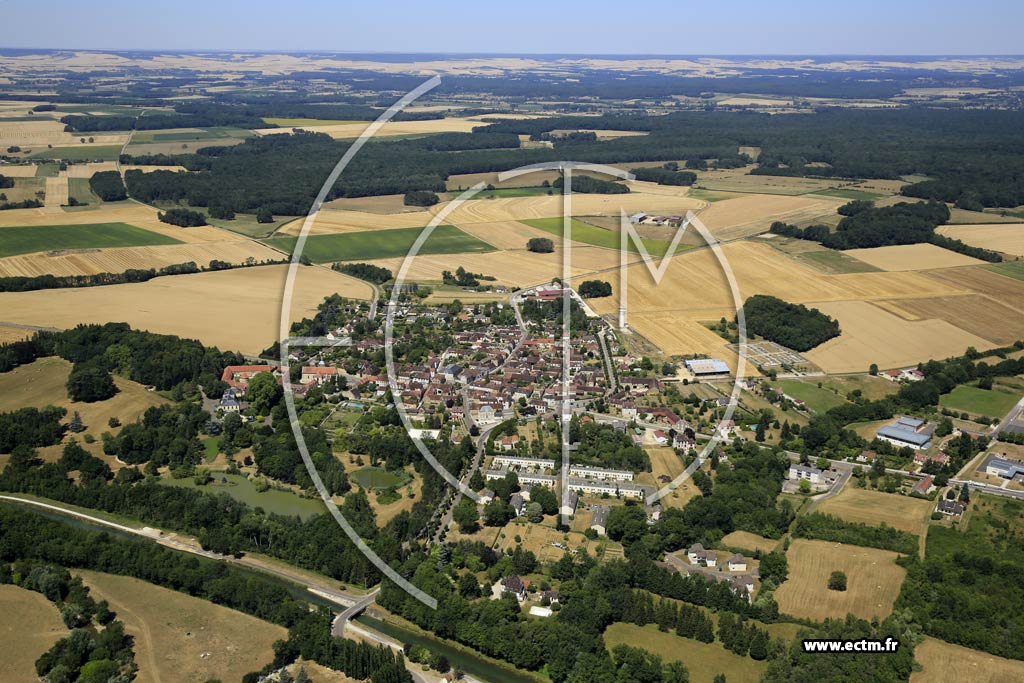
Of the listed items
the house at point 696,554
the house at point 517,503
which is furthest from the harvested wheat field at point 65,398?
the house at point 696,554

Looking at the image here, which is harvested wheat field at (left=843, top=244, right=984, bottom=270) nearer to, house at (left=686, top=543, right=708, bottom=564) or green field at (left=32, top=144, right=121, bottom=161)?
house at (left=686, top=543, right=708, bottom=564)

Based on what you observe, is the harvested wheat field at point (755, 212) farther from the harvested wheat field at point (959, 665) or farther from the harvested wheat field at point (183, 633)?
the harvested wheat field at point (183, 633)

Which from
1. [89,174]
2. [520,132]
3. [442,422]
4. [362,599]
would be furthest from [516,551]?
[520,132]

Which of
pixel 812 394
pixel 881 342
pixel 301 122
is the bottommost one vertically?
pixel 812 394

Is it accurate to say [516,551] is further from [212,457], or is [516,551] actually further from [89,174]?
[89,174]

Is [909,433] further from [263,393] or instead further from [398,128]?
[398,128]

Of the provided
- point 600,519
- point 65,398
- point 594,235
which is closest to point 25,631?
point 600,519
